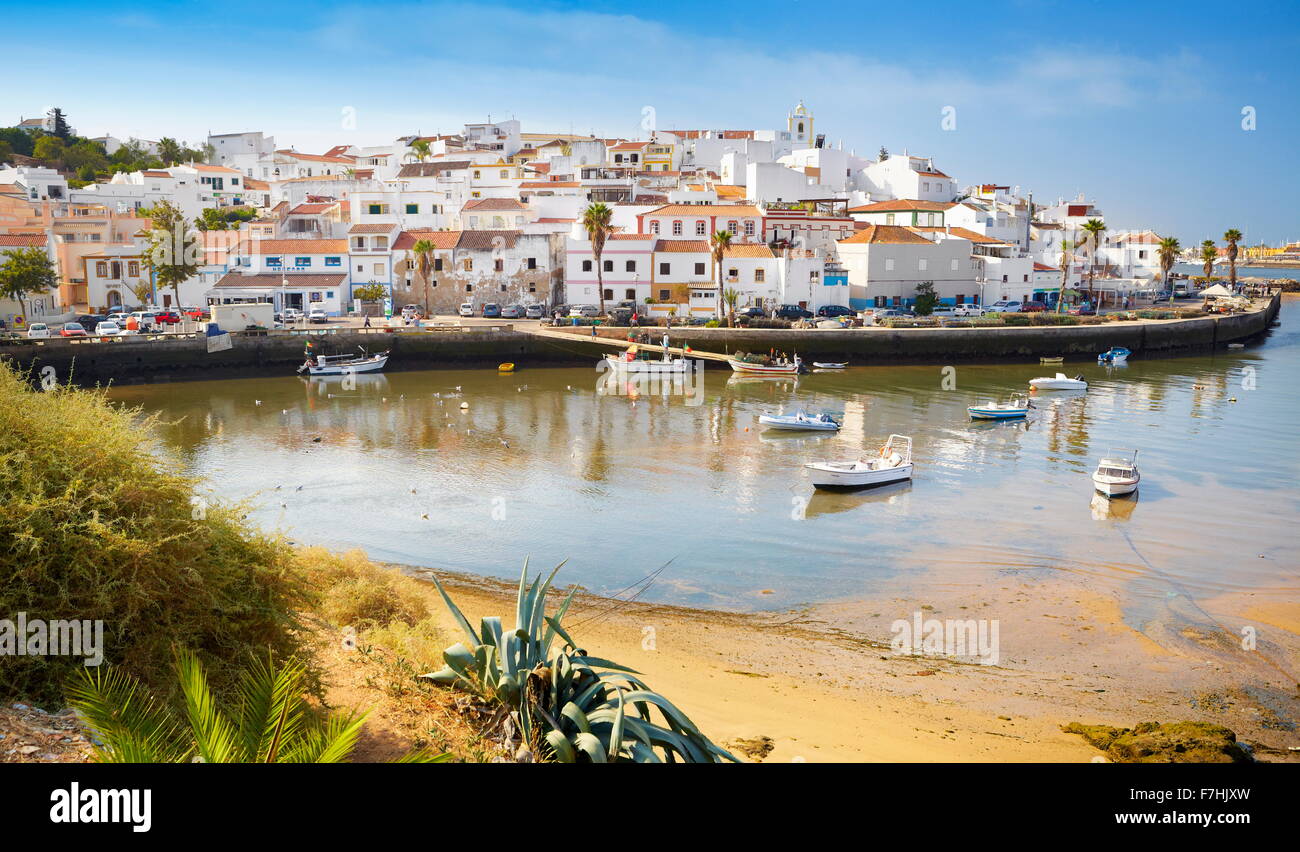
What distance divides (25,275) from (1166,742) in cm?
5351

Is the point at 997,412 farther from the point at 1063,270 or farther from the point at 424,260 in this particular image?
the point at 1063,270

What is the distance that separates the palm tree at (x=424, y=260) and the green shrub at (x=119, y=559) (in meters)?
49.5

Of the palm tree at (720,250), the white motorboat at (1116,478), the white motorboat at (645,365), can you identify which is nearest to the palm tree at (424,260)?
the palm tree at (720,250)

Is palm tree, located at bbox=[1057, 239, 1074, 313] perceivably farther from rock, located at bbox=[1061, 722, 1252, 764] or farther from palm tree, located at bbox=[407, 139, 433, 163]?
palm tree, located at bbox=[407, 139, 433, 163]

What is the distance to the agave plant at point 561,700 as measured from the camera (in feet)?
21.2

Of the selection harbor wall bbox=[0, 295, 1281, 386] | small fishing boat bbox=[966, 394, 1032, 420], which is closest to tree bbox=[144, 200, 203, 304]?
harbor wall bbox=[0, 295, 1281, 386]

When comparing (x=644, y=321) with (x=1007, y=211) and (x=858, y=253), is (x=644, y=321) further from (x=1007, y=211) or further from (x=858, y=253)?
(x=1007, y=211)
